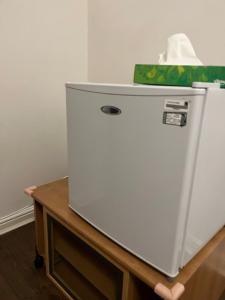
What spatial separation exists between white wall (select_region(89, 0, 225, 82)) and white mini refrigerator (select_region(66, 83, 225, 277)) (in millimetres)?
747

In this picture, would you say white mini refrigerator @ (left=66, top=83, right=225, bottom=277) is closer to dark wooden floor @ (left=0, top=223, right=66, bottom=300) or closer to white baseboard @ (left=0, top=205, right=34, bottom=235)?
dark wooden floor @ (left=0, top=223, right=66, bottom=300)

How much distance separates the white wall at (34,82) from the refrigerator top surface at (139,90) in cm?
83

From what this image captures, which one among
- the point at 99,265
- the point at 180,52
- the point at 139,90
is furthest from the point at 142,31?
the point at 99,265

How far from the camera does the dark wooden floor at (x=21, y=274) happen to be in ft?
4.37

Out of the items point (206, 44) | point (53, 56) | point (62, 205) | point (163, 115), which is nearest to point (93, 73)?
point (53, 56)

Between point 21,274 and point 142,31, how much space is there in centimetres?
174

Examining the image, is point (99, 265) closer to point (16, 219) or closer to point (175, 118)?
point (175, 118)

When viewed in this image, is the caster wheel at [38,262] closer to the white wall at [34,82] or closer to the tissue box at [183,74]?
the white wall at [34,82]

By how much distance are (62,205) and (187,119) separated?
84 cm

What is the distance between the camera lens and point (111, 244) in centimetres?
99

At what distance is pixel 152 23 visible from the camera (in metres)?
1.50

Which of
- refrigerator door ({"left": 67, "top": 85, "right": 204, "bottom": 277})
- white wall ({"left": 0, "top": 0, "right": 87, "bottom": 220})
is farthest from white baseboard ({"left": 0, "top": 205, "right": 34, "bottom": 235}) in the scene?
refrigerator door ({"left": 67, "top": 85, "right": 204, "bottom": 277})

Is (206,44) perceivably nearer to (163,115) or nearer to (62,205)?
(163,115)

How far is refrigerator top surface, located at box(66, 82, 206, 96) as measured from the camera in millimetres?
660
